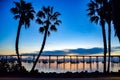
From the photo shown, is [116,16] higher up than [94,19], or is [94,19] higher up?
[94,19]

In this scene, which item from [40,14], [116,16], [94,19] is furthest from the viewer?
[40,14]

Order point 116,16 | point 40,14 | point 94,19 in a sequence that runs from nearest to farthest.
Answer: point 116,16, point 94,19, point 40,14

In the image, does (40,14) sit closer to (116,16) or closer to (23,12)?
(23,12)

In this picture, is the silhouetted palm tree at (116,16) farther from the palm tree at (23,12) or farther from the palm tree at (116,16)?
the palm tree at (23,12)

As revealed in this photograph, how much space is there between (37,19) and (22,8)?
348 centimetres

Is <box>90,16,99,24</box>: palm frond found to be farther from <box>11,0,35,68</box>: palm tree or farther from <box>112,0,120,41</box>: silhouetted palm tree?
<box>112,0,120,41</box>: silhouetted palm tree

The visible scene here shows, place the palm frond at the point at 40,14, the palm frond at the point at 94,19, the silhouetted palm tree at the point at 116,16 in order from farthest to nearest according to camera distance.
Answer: the palm frond at the point at 40,14 → the palm frond at the point at 94,19 → the silhouetted palm tree at the point at 116,16

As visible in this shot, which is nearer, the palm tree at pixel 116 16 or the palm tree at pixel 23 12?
the palm tree at pixel 116 16

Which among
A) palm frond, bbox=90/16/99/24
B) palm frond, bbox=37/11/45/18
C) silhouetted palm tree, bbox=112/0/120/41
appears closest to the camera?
silhouetted palm tree, bbox=112/0/120/41

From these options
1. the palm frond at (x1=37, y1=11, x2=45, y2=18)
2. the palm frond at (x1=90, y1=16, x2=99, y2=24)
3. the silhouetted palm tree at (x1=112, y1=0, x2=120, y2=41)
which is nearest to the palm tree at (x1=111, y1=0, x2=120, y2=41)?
the silhouetted palm tree at (x1=112, y1=0, x2=120, y2=41)

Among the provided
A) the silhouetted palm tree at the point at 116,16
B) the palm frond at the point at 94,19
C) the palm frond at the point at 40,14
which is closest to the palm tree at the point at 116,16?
the silhouetted palm tree at the point at 116,16

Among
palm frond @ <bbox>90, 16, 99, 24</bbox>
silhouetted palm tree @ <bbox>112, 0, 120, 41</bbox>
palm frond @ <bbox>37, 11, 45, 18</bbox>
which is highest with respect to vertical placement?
palm frond @ <bbox>37, 11, 45, 18</bbox>

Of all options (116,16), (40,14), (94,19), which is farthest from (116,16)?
(40,14)

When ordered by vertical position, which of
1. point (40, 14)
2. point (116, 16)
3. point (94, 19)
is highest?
point (40, 14)
